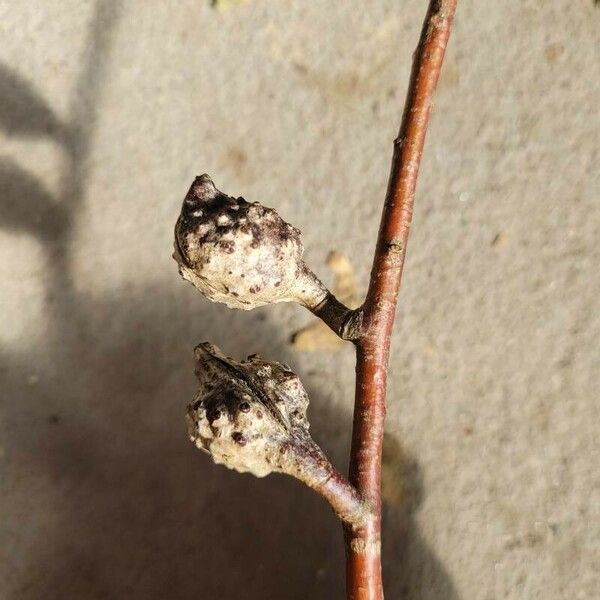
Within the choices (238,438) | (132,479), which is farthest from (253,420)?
(132,479)

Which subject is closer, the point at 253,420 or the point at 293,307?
the point at 253,420

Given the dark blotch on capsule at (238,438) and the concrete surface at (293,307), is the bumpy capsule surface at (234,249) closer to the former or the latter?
the dark blotch on capsule at (238,438)

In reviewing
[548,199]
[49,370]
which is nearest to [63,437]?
[49,370]

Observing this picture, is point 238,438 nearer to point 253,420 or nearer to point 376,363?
point 253,420

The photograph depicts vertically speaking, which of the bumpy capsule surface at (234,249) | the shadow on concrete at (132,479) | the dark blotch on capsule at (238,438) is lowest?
the shadow on concrete at (132,479)

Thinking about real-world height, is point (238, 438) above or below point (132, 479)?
above

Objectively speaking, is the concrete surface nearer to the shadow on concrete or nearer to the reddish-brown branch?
the shadow on concrete

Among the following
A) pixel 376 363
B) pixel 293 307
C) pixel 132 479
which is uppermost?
pixel 376 363

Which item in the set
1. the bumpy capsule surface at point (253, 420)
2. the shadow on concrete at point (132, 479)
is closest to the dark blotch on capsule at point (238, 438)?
the bumpy capsule surface at point (253, 420)
